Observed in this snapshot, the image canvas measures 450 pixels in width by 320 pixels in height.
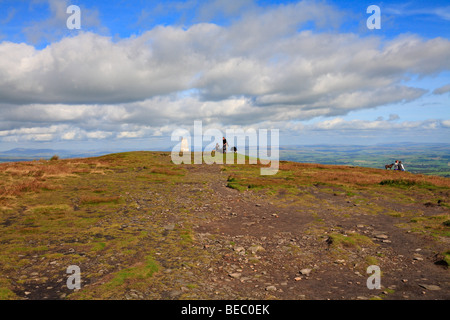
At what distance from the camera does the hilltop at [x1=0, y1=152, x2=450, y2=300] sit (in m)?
9.86

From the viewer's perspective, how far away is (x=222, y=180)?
35375mm

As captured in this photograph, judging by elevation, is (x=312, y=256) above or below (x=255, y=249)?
below

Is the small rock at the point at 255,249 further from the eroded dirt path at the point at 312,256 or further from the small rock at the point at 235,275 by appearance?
the small rock at the point at 235,275

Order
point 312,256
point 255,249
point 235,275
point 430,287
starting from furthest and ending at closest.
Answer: point 255,249 → point 312,256 → point 235,275 → point 430,287

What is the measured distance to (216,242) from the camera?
1486 centimetres

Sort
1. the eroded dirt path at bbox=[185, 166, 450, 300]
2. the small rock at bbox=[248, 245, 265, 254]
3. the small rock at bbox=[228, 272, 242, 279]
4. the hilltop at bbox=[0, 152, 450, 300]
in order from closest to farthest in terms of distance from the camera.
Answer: the hilltop at bbox=[0, 152, 450, 300], the eroded dirt path at bbox=[185, 166, 450, 300], the small rock at bbox=[228, 272, 242, 279], the small rock at bbox=[248, 245, 265, 254]

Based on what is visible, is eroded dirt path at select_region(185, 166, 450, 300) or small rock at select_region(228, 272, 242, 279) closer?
eroded dirt path at select_region(185, 166, 450, 300)

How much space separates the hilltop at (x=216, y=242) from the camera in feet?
32.3

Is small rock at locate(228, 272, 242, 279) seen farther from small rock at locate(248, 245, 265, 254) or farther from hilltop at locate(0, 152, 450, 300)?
small rock at locate(248, 245, 265, 254)

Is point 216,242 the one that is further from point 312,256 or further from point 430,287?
point 430,287

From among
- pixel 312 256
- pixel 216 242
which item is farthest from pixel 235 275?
pixel 312 256

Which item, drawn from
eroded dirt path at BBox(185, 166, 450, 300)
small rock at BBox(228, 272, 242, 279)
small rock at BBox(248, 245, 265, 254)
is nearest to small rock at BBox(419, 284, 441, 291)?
eroded dirt path at BBox(185, 166, 450, 300)
